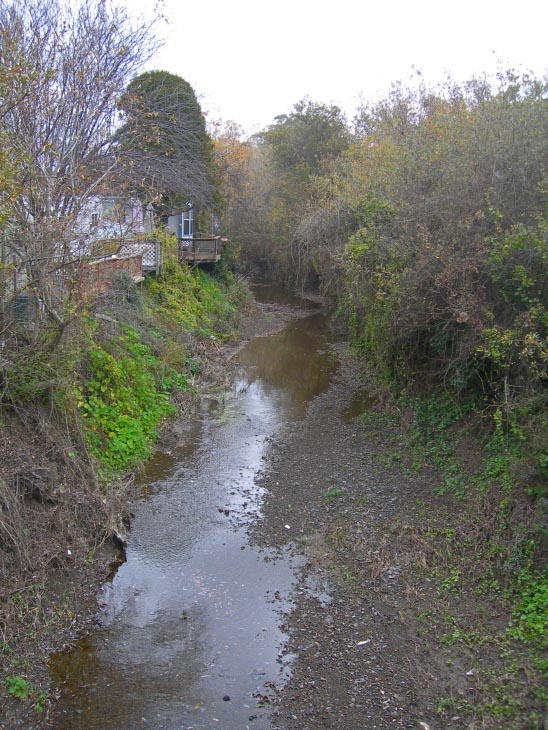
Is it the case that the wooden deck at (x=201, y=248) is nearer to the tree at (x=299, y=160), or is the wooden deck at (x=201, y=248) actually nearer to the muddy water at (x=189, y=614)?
the tree at (x=299, y=160)

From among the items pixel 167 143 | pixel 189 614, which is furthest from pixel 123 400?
pixel 167 143

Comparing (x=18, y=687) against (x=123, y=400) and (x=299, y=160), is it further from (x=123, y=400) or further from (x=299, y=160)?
(x=299, y=160)

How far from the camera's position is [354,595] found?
8.53 meters

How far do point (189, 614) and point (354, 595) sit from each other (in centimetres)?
232

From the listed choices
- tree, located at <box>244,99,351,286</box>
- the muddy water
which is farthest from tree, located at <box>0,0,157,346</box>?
tree, located at <box>244,99,351,286</box>

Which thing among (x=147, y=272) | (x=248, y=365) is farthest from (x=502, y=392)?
(x=147, y=272)

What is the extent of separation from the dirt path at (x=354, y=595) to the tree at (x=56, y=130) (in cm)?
553

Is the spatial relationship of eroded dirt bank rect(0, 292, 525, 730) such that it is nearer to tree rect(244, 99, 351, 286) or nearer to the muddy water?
the muddy water

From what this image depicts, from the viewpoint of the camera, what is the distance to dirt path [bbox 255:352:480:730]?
660 cm

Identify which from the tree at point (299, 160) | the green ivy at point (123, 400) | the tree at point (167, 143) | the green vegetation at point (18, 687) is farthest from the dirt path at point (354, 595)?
the tree at point (299, 160)

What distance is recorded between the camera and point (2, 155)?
300 inches

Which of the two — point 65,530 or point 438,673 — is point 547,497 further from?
point 65,530

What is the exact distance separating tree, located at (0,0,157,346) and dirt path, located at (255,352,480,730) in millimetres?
5526

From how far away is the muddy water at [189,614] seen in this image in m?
6.62
